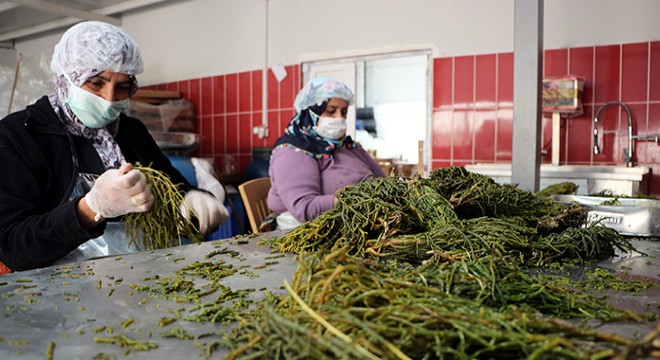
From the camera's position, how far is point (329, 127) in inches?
115

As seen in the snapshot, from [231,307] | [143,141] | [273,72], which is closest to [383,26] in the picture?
[273,72]

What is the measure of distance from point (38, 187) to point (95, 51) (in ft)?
1.88

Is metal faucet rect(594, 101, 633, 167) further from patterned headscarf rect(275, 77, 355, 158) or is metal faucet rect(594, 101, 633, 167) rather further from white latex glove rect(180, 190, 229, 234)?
white latex glove rect(180, 190, 229, 234)

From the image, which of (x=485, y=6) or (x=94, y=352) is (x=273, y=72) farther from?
(x=94, y=352)

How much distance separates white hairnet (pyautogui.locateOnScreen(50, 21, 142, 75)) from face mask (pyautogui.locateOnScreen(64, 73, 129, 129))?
81 mm

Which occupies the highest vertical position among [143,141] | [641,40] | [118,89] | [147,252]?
[641,40]

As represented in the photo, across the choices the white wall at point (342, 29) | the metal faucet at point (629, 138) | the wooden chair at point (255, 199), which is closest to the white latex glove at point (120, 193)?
the wooden chair at point (255, 199)

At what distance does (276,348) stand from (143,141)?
6.30ft

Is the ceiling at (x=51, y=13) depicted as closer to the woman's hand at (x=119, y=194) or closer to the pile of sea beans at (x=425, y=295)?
the woman's hand at (x=119, y=194)

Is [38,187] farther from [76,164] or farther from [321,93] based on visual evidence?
[321,93]

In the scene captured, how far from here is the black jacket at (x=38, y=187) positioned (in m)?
1.61

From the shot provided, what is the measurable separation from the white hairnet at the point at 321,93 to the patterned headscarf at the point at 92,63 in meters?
1.12

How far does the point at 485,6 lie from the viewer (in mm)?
4406

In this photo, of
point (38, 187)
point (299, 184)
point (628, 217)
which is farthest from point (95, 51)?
point (628, 217)
